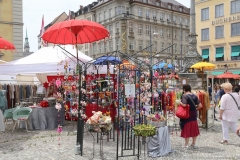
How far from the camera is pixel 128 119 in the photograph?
6438mm

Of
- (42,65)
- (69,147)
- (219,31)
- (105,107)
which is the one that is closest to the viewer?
(69,147)

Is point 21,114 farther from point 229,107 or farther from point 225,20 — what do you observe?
point 225,20

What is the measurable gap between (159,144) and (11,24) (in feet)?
59.3

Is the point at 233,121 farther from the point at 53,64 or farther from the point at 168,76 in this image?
the point at 53,64

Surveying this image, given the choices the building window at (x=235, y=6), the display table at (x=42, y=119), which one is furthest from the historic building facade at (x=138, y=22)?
the display table at (x=42, y=119)

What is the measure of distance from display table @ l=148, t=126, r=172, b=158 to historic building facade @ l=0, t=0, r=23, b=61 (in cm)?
1704

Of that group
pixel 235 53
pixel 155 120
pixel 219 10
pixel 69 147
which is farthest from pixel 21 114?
pixel 219 10

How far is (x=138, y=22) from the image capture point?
2058 inches

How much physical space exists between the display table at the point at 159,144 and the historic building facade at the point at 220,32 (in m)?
29.3

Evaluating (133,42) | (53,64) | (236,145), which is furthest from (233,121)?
(133,42)

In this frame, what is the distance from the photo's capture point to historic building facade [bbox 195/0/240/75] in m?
33.9

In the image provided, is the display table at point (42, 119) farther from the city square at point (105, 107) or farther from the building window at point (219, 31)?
the building window at point (219, 31)

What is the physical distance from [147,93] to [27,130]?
4.65 meters

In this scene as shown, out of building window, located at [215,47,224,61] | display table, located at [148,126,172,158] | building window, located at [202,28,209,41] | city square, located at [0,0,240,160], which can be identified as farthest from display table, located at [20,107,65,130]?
building window, located at [202,28,209,41]
